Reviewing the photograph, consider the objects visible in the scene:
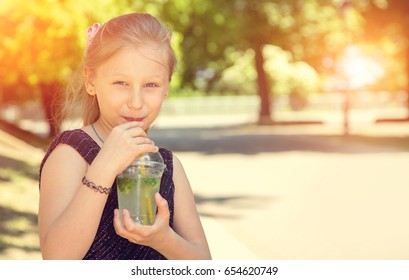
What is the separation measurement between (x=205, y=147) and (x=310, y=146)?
112 inches

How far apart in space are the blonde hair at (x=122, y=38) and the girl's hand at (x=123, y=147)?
258 millimetres

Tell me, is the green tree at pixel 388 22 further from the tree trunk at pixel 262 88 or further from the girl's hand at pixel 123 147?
the girl's hand at pixel 123 147

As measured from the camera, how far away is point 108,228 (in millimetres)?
2010

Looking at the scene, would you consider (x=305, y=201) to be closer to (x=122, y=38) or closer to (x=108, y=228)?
(x=108, y=228)

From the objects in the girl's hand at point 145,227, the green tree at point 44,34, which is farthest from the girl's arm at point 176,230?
the green tree at point 44,34

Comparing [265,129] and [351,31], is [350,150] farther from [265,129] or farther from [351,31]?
[351,31]

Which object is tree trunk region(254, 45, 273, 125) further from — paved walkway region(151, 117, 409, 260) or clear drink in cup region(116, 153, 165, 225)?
clear drink in cup region(116, 153, 165, 225)

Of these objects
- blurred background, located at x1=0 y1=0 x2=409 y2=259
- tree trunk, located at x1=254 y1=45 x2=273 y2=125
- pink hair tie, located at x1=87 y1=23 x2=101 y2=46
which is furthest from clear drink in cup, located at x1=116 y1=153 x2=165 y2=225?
tree trunk, located at x1=254 y1=45 x2=273 y2=125

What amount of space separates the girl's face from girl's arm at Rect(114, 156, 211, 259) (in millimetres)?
247

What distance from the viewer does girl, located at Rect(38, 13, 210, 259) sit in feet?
5.76

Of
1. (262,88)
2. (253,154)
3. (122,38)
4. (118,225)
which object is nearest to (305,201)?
(122,38)

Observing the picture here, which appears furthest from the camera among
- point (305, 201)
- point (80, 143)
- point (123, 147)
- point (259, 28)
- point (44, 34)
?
point (259, 28)

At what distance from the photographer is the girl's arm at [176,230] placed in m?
1.77

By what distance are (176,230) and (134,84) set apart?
439mm
